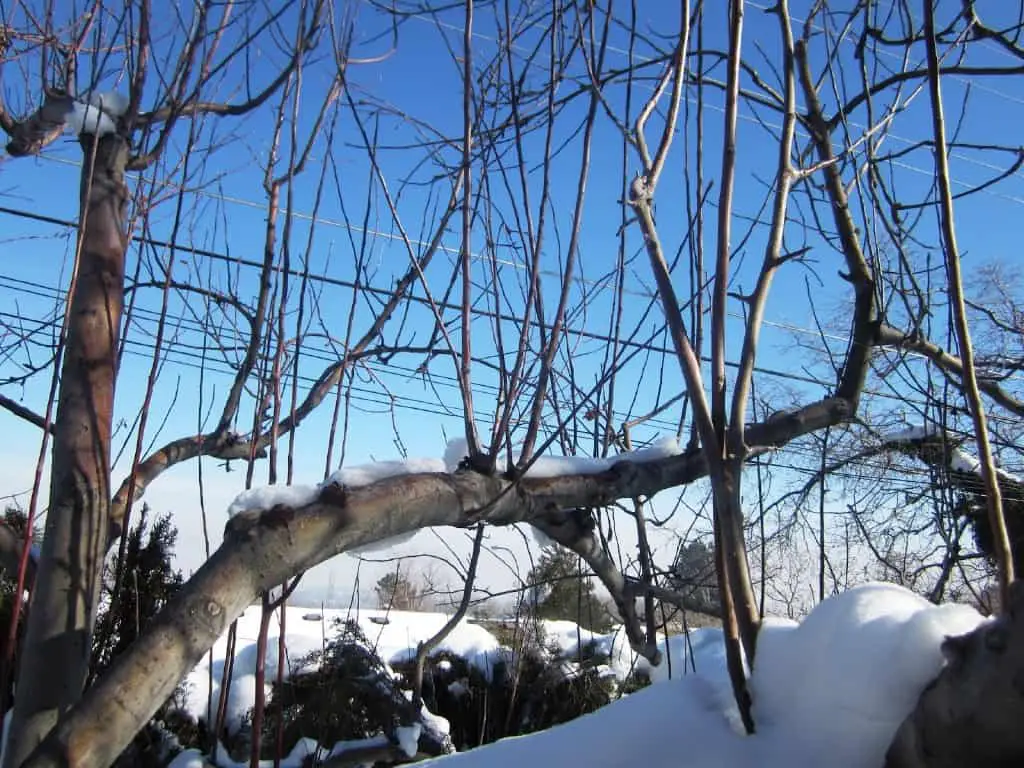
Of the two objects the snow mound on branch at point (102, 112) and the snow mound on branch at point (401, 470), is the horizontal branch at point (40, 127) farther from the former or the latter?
the snow mound on branch at point (401, 470)

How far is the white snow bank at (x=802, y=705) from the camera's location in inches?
27.5

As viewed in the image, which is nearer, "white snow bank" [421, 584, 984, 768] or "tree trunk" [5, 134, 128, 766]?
"white snow bank" [421, 584, 984, 768]

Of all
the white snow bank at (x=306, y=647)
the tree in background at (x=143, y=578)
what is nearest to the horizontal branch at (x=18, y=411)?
the tree in background at (x=143, y=578)

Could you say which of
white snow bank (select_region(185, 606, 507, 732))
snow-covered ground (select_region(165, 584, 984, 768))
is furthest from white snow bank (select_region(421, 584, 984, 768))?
white snow bank (select_region(185, 606, 507, 732))

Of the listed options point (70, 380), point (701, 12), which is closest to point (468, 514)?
point (701, 12)

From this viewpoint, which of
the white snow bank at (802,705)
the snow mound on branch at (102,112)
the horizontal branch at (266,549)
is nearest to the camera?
the white snow bank at (802,705)

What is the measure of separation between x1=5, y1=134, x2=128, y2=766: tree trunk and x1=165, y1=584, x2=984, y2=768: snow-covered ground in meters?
1.46

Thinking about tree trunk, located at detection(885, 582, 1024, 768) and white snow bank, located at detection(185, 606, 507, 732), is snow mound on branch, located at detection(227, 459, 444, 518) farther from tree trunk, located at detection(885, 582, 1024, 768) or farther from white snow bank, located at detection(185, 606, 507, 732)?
white snow bank, located at detection(185, 606, 507, 732)

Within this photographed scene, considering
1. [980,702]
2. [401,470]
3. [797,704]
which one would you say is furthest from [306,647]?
[980,702]

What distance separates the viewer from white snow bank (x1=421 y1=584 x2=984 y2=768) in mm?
699

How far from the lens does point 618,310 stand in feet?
5.73

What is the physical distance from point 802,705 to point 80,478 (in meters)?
2.15

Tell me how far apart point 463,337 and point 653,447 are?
647 millimetres

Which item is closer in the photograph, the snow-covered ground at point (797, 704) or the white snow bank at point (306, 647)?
the snow-covered ground at point (797, 704)
